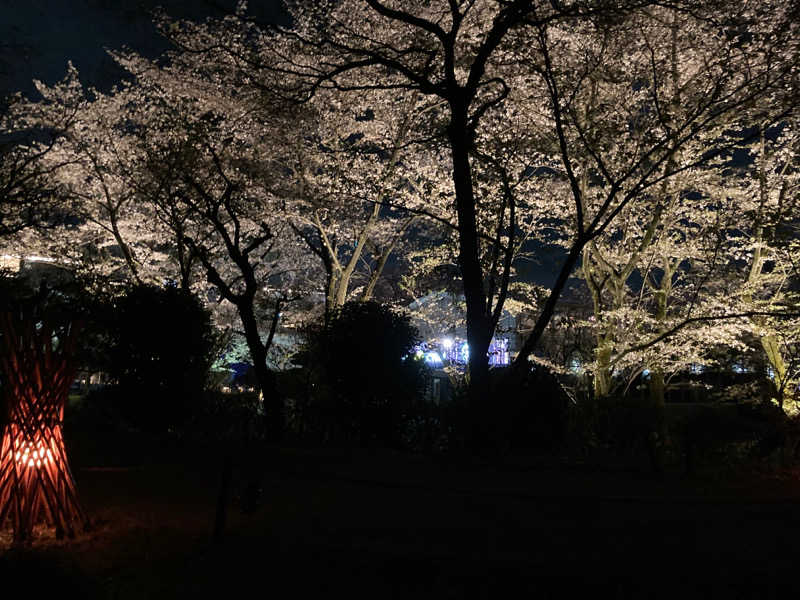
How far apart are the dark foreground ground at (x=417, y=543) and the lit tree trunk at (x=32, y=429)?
0.27m

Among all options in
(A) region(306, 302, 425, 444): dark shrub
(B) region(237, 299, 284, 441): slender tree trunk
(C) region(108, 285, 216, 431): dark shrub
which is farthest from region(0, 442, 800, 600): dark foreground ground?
(C) region(108, 285, 216, 431): dark shrub

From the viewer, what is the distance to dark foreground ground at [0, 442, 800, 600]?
4258mm

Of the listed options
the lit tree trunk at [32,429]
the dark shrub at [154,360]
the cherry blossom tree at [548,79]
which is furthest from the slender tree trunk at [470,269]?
the dark shrub at [154,360]

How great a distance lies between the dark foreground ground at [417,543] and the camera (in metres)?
4.26

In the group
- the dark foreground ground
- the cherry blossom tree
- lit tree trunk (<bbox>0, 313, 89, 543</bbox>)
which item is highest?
the cherry blossom tree

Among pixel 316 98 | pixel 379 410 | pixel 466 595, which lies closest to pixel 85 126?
pixel 316 98

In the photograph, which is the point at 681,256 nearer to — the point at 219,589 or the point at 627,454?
the point at 627,454

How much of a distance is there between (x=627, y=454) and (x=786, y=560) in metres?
4.71

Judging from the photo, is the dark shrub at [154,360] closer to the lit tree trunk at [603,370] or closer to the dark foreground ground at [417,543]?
the dark foreground ground at [417,543]

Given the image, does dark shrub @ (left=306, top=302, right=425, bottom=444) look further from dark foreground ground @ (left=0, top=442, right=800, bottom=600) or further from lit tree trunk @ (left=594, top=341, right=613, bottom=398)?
lit tree trunk @ (left=594, top=341, right=613, bottom=398)

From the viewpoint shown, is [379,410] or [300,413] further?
[300,413]

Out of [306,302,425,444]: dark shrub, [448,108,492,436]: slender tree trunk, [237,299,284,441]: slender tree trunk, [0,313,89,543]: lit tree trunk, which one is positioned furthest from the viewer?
[237,299,284,441]: slender tree trunk

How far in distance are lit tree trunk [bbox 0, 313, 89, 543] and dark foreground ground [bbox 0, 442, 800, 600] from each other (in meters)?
0.27

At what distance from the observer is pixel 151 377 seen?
1195cm
